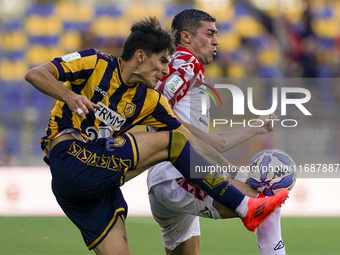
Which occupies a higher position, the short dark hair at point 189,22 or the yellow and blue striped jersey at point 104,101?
the short dark hair at point 189,22

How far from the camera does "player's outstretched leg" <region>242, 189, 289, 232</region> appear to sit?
3166 mm

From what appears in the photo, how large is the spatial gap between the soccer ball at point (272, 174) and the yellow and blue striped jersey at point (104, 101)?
659 mm

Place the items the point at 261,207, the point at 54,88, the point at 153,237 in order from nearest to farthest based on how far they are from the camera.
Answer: the point at 54,88
the point at 261,207
the point at 153,237

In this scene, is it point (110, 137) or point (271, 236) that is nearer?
point (110, 137)

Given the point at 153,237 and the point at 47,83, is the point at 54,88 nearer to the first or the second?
the point at 47,83

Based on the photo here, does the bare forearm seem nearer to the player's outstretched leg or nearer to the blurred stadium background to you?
the player's outstretched leg

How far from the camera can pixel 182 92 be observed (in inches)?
145

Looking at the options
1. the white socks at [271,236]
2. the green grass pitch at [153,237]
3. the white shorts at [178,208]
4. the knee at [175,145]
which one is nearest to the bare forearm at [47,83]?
the knee at [175,145]

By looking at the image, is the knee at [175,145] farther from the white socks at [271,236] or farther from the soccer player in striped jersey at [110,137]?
the white socks at [271,236]

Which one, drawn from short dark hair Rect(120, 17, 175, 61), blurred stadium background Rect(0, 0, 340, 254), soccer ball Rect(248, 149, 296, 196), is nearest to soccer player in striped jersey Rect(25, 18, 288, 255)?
short dark hair Rect(120, 17, 175, 61)

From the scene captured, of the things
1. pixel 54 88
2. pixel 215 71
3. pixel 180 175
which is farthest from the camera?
pixel 215 71

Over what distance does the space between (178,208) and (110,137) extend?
0.80 metres

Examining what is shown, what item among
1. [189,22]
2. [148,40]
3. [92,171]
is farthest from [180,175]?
[189,22]

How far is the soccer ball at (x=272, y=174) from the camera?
3.40 m
